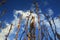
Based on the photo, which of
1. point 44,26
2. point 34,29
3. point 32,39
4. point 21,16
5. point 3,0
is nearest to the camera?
point 3,0

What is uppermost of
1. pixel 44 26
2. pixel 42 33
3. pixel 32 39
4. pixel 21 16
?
pixel 21 16

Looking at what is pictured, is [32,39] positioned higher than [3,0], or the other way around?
[3,0]

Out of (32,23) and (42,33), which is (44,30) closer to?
(42,33)

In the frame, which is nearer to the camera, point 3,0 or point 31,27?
point 3,0

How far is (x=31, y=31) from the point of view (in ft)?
40.7

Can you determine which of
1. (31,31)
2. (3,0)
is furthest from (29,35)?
(3,0)

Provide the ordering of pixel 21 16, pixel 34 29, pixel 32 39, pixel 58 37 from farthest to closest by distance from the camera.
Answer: pixel 21 16 → pixel 34 29 → pixel 32 39 → pixel 58 37

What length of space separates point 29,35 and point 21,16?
3.25 metres

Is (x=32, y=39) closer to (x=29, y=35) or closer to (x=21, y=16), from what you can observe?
(x=29, y=35)

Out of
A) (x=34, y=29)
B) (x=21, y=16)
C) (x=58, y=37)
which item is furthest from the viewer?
(x=21, y=16)

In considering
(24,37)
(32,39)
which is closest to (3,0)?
(32,39)

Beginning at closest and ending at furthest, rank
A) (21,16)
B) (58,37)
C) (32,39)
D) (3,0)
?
1. (3,0)
2. (58,37)
3. (32,39)
4. (21,16)

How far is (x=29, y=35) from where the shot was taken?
12367 millimetres

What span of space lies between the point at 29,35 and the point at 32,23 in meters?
1.41
